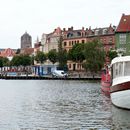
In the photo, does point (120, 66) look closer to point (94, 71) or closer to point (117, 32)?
point (94, 71)

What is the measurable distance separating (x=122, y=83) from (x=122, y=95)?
0.97m

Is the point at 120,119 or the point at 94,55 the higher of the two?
the point at 94,55

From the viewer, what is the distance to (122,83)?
39.1 metres

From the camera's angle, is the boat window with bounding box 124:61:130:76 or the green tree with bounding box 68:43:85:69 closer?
the boat window with bounding box 124:61:130:76

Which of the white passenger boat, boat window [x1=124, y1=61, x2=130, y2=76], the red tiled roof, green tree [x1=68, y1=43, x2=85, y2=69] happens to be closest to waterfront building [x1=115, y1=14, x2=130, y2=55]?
the red tiled roof

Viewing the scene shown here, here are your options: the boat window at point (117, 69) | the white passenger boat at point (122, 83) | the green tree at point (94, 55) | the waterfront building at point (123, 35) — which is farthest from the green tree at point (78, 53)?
the white passenger boat at point (122, 83)

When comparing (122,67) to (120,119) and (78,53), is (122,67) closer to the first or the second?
(120,119)

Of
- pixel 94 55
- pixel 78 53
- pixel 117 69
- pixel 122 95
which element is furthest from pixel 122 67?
pixel 78 53

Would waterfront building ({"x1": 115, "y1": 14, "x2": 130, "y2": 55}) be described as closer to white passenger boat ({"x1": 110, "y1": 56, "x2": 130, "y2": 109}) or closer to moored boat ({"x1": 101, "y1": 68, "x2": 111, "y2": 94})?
moored boat ({"x1": 101, "y1": 68, "x2": 111, "y2": 94})

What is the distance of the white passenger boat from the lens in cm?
3834

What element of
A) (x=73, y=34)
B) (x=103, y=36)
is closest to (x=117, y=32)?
(x=103, y=36)

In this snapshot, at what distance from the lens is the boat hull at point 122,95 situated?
38094mm

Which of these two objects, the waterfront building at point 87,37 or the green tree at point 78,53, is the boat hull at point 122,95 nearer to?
the green tree at point 78,53

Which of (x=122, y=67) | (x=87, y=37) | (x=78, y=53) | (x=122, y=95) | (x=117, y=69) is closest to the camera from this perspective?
(x=122, y=95)
